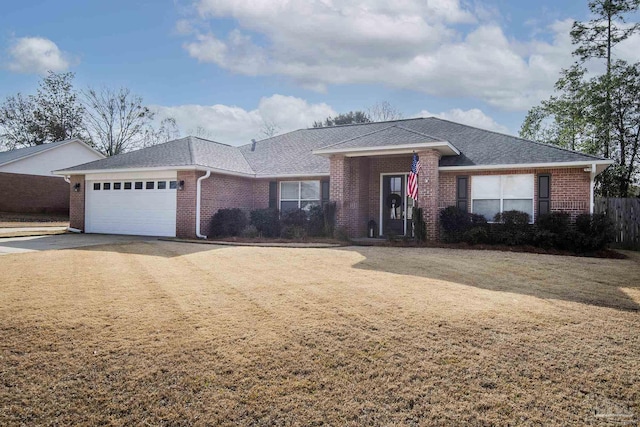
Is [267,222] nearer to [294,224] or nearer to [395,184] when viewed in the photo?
[294,224]

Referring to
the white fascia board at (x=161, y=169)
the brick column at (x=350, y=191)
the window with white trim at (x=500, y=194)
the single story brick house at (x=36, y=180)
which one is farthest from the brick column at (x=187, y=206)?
the single story brick house at (x=36, y=180)

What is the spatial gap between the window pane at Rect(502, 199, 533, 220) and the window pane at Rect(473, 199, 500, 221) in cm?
25

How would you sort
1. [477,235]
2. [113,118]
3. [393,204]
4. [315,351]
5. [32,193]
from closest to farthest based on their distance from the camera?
[315,351]
[477,235]
[393,204]
[32,193]
[113,118]

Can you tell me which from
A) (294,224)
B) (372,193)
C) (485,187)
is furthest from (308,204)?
(485,187)

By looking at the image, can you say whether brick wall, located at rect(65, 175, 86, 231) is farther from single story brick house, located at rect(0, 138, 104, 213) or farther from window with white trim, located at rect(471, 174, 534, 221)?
window with white trim, located at rect(471, 174, 534, 221)

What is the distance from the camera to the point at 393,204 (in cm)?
1655

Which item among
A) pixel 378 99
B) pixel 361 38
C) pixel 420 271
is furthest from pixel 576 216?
pixel 378 99

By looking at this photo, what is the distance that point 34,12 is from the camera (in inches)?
545

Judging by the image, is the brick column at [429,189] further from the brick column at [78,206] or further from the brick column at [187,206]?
the brick column at [78,206]

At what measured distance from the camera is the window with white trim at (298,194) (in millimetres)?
17328

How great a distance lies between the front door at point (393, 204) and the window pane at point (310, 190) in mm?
2658

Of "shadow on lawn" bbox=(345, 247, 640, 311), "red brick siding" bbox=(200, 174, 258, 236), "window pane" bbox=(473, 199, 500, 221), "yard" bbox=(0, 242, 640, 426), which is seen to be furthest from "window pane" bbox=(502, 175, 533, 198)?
"red brick siding" bbox=(200, 174, 258, 236)

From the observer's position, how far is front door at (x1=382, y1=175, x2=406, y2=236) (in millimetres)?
16422

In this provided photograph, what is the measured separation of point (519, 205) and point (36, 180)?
97.4 ft
